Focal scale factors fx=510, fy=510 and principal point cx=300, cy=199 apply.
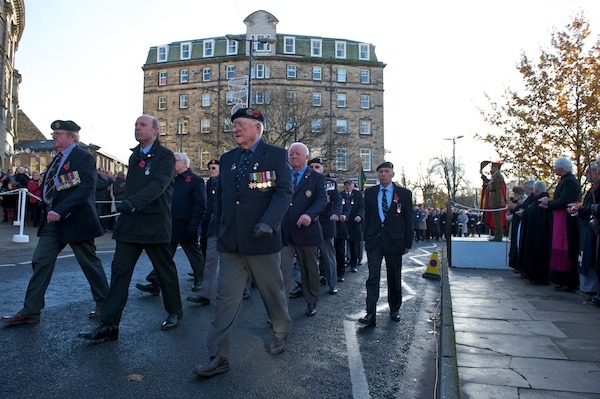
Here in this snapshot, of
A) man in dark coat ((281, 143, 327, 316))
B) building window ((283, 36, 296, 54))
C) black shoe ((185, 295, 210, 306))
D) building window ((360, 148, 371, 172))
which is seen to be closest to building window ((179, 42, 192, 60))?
building window ((283, 36, 296, 54))

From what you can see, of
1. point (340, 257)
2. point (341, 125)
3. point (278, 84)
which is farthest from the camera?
point (341, 125)

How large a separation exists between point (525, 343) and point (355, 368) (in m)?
1.91

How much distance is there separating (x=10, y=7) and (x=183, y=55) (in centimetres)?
2235

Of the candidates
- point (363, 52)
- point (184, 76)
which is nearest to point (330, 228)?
point (363, 52)

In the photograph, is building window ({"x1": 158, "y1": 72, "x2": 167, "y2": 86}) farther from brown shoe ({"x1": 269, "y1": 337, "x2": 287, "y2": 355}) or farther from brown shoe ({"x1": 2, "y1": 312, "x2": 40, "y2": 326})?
brown shoe ({"x1": 269, "y1": 337, "x2": 287, "y2": 355})

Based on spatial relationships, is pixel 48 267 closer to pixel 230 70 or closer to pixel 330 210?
pixel 330 210

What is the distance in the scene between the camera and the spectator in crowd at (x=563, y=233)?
332 inches

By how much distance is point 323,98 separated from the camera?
5969cm

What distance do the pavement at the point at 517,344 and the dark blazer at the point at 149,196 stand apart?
9.75 ft

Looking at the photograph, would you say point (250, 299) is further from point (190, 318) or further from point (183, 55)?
point (183, 55)

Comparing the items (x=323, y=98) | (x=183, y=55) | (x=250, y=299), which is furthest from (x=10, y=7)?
(x=250, y=299)

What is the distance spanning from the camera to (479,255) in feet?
41.0

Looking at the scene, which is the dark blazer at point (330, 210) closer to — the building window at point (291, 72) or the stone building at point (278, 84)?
the stone building at point (278, 84)

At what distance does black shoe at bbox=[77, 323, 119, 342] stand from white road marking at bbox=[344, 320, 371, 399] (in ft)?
7.37
